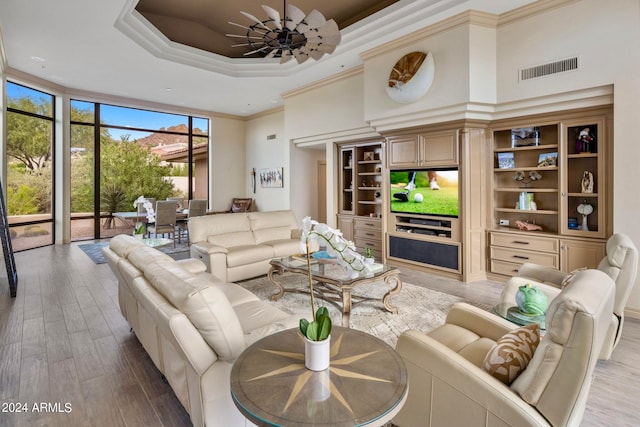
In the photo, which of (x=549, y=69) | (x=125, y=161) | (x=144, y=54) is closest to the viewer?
(x=549, y=69)

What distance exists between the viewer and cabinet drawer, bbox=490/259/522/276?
4.64 meters

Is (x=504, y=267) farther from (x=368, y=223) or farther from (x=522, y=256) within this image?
(x=368, y=223)

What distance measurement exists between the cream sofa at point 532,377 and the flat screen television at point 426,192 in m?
3.45

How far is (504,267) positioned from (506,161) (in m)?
1.55

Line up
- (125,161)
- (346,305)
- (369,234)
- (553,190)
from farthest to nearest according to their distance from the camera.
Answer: (125,161), (369,234), (553,190), (346,305)

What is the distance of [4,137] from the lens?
6.13m

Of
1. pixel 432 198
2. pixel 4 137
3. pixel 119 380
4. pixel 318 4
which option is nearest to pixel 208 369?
pixel 119 380

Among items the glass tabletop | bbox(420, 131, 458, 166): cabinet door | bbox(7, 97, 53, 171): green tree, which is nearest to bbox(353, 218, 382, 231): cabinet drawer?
bbox(420, 131, 458, 166): cabinet door

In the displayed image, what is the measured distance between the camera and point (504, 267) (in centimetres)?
474

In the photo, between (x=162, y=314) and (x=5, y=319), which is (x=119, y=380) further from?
(x=5, y=319)

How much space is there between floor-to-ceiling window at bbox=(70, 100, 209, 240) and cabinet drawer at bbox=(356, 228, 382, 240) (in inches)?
216

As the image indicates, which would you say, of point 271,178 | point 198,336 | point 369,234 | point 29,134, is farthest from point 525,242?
point 29,134

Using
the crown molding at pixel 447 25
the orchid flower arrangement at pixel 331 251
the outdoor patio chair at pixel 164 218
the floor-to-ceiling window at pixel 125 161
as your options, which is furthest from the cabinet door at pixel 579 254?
the floor-to-ceiling window at pixel 125 161

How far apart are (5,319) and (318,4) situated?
19.5 ft
